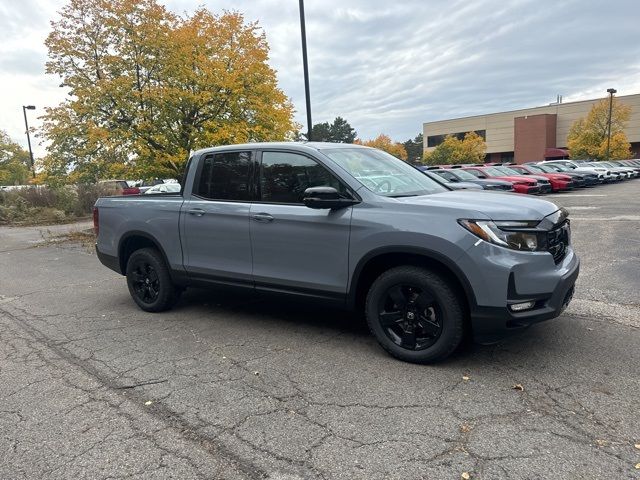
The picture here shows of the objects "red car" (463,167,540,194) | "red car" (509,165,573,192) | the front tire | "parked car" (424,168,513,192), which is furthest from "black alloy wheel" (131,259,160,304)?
"red car" (509,165,573,192)

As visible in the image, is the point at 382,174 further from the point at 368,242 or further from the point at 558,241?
the point at 558,241

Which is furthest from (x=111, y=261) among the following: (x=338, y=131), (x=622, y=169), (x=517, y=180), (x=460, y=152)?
(x=338, y=131)

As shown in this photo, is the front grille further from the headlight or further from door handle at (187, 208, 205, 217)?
door handle at (187, 208, 205, 217)

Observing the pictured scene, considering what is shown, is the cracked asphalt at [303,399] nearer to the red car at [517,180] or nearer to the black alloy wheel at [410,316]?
the black alloy wheel at [410,316]

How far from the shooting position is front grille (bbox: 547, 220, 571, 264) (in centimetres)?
375

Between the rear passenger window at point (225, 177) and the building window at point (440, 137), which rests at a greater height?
the building window at point (440, 137)

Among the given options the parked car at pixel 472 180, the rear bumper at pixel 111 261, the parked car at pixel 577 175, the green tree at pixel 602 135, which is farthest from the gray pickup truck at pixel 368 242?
the green tree at pixel 602 135

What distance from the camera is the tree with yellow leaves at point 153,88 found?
37.8 feet

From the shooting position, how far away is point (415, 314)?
3.93 metres

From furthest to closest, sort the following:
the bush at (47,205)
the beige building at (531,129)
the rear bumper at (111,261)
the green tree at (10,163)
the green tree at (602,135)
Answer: the beige building at (531,129) < the green tree at (602,135) < the green tree at (10,163) < the bush at (47,205) < the rear bumper at (111,261)

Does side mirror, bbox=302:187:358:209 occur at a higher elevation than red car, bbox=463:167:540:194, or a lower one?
higher

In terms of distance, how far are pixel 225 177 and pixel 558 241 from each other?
318 centimetres

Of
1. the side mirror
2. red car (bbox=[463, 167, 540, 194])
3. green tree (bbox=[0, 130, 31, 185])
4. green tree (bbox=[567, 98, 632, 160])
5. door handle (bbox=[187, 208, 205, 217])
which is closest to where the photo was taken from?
the side mirror

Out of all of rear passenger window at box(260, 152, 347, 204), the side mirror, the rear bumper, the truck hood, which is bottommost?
the rear bumper
